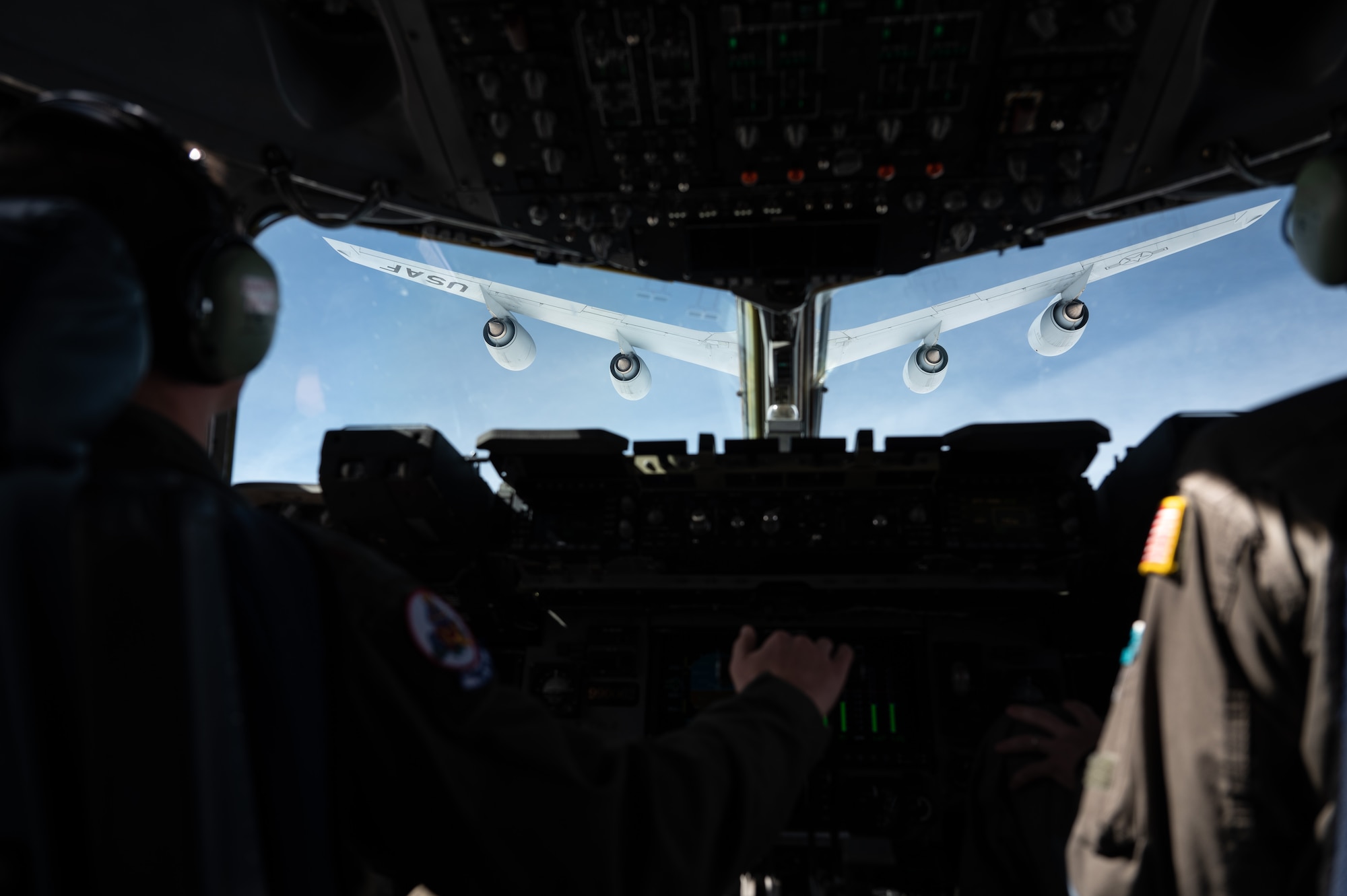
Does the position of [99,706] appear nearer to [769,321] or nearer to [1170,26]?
[1170,26]

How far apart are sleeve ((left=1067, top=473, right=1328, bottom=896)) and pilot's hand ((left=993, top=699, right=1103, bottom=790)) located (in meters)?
0.71

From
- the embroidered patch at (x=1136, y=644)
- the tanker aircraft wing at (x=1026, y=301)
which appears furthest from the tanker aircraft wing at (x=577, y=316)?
the embroidered patch at (x=1136, y=644)

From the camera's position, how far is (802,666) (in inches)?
42.5

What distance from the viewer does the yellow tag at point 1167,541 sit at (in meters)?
0.85

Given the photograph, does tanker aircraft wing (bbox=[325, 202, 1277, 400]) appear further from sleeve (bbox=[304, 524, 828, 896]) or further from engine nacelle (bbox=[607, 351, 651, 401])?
sleeve (bbox=[304, 524, 828, 896])

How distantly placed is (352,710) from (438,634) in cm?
11

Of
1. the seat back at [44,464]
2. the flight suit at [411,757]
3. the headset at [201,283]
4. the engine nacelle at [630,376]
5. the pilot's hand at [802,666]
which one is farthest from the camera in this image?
the engine nacelle at [630,376]

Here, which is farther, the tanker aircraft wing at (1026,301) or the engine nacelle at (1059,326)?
the tanker aircraft wing at (1026,301)

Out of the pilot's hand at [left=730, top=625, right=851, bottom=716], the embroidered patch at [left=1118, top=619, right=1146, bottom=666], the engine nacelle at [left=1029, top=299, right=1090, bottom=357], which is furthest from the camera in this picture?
the engine nacelle at [left=1029, top=299, right=1090, bottom=357]

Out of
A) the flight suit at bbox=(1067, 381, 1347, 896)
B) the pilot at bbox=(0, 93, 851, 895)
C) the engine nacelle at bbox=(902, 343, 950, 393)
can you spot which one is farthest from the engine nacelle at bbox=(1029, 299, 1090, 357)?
the pilot at bbox=(0, 93, 851, 895)

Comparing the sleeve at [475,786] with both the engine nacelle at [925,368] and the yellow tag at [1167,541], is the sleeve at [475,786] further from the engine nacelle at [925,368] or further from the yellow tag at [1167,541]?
the engine nacelle at [925,368]

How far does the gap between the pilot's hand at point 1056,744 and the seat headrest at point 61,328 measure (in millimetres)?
1679

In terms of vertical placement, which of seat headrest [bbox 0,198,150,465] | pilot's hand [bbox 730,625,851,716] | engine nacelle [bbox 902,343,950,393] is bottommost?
pilot's hand [bbox 730,625,851,716]

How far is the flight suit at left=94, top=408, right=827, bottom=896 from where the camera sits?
663 mm
